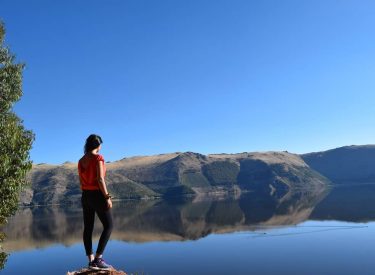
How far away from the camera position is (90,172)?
14.5 metres

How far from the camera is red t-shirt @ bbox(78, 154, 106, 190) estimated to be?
1441 centimetres

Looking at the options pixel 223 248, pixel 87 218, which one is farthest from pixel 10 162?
pixel 223 248

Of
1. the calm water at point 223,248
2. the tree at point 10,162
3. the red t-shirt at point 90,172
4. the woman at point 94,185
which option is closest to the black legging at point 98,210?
the woman at point 94,185

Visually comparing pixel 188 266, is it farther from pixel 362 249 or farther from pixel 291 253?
pixel 362 249

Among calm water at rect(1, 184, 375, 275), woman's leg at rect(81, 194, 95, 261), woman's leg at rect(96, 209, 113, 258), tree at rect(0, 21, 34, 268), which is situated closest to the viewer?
woman's leg at rect(96, 209, 113, 258)

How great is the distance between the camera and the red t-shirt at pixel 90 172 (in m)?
14.4

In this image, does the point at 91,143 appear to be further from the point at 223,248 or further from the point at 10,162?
the point at 223,248

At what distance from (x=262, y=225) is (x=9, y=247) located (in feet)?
356

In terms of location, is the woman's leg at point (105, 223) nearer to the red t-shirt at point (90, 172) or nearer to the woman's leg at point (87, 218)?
the woman's leg at point (87, 218)

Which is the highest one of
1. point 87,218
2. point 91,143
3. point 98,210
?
point 91,143

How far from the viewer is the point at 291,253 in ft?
389

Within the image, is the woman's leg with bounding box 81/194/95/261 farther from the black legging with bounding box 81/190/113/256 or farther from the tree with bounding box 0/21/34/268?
the tree with bounding box 0/21/34/268

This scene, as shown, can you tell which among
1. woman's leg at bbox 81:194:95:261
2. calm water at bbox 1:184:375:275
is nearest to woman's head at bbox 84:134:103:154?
woman's leg at bbox 81:194:95:261

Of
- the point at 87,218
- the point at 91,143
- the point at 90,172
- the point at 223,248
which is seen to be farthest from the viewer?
the point at 223,248
